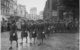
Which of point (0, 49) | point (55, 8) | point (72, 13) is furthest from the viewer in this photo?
point (55, 8)

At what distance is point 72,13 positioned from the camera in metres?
16.9

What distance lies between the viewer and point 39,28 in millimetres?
7227

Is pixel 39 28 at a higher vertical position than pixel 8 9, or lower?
lower

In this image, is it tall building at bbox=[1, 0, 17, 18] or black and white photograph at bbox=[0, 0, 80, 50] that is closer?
black and white photograph at bbox=[0, 0, 80, 50]

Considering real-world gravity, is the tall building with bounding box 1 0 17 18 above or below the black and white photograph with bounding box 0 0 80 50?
above

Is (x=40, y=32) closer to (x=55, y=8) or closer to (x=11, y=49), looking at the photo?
(x=11, y=49)

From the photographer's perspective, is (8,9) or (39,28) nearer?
(39,28)

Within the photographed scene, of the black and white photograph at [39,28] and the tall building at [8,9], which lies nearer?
the black and white photograph at [39,28]

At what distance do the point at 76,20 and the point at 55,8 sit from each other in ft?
26.0

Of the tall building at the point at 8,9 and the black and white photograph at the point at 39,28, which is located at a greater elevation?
the tall building at the point at 8,9

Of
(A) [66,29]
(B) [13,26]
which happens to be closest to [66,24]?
(A) [66,29]

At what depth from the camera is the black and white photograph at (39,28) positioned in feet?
21.6

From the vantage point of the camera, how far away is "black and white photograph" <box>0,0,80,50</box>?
6.58 metres

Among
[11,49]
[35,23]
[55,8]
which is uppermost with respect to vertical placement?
[55,8]
